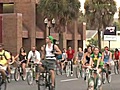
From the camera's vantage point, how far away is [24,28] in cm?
4594

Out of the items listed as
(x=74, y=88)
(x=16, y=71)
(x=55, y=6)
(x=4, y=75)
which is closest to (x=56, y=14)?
(x=55, y=6)

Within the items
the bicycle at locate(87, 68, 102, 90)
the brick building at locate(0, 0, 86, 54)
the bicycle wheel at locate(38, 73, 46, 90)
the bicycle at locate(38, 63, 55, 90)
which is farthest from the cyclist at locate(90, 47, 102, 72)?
the brick building at locate(0, 0, 86, 54)

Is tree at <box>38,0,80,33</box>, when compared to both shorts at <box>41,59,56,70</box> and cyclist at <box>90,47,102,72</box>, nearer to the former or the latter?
shorts at <box>41,59,56,70</box>

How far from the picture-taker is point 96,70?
13.9 meters

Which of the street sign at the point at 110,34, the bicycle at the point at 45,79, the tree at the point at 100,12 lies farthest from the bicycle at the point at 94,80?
the street sign at the point at 110,34

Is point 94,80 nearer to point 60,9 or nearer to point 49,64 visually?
point 49,64

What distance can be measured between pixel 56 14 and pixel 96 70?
31.4 meters

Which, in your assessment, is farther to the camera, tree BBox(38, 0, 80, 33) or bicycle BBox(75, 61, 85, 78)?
tree BBox(38, 0, 80, 33)

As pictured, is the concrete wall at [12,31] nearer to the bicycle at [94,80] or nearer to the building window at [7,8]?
the building window at [7,8]

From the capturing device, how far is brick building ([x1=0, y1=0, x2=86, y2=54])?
137ft

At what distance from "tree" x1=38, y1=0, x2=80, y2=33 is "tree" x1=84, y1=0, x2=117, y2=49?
4.82 metres

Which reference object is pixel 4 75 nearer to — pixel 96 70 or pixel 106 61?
→ pixel 96 70

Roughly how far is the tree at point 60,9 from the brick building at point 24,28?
1.52 m

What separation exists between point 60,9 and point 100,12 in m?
7.03
